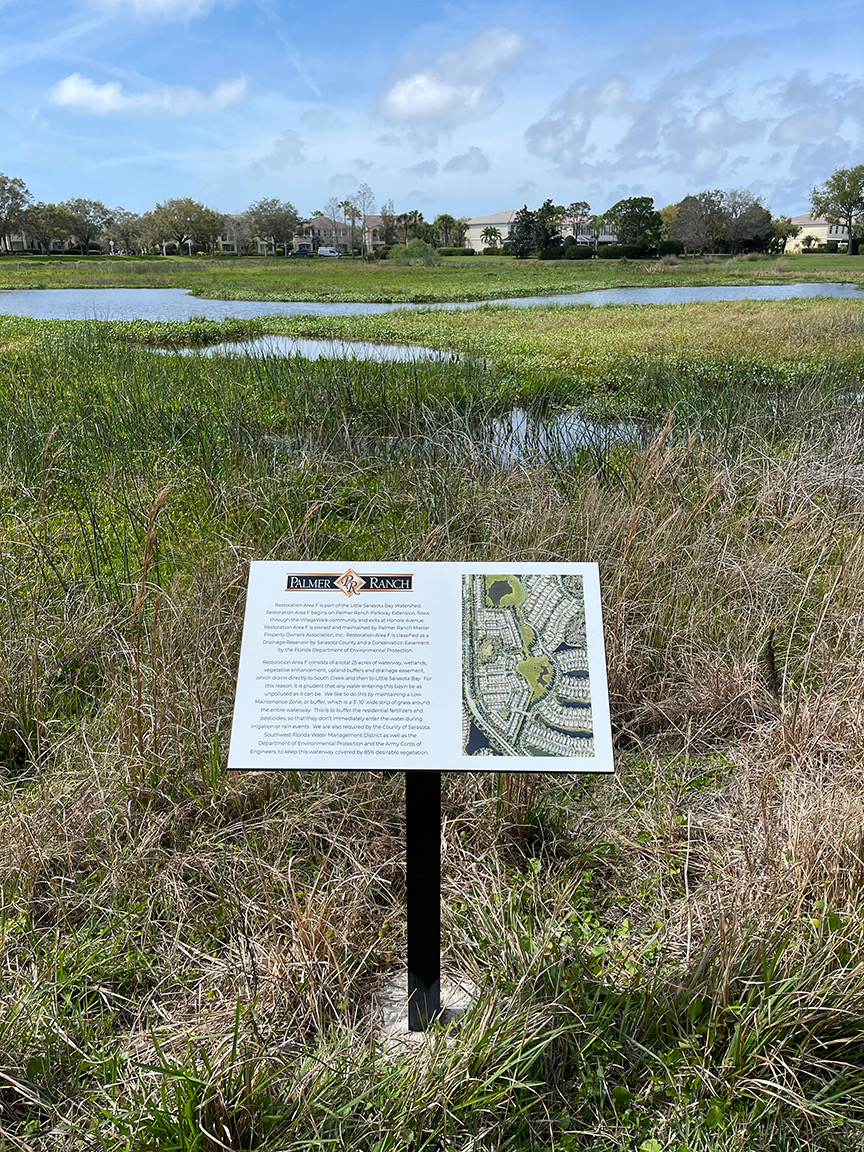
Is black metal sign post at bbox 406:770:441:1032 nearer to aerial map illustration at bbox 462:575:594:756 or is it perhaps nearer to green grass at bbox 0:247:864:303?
aerial map illustration at bbox 462:575:594:756

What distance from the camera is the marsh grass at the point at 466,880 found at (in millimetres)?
1659

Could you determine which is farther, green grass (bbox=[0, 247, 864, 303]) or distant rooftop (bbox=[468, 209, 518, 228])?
distant rooftop (bbox=[468, 209, 518, 228])

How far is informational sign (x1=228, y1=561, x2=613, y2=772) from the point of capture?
166cm

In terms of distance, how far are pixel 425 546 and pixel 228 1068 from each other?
140 cm

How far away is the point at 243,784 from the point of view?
8.33 feet

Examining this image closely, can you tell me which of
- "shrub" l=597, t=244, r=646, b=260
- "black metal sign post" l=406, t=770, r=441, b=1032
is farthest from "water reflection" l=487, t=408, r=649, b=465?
"shrub" l=597, t=244, r=646, b=260

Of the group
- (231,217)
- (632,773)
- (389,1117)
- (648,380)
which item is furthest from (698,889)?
(231,217)

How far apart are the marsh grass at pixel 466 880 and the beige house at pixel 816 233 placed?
96.7 meters

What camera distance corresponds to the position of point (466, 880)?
2.30 metres

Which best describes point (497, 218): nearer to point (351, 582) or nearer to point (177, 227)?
point (177, 227)

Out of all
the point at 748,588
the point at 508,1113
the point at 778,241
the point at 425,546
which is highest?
the point at 778,241

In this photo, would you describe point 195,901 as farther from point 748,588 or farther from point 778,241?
point 778,241

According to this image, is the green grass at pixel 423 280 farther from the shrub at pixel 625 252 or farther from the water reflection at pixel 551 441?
the water reflection at pixel 551 441

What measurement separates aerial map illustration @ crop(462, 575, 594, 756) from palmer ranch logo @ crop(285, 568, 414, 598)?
0.16 m
